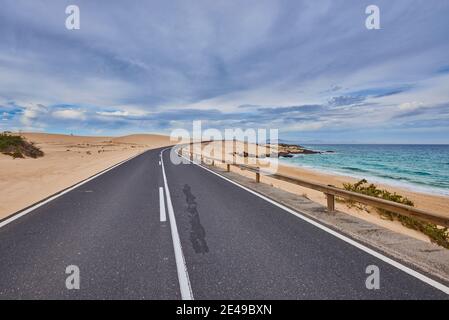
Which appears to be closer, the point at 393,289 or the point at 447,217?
the point at 393,289

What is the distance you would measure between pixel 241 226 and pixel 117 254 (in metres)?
2.90

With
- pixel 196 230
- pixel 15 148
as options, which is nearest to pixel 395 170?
pixel 196 230

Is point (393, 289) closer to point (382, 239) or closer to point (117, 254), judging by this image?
point (382, 239)

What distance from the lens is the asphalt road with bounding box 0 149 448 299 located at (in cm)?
388

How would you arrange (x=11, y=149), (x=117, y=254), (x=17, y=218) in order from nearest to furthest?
(x=117, y=254)
(x=17, y=218)
(x=11, y=149)

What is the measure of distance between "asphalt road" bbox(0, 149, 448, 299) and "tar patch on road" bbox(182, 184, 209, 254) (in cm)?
2

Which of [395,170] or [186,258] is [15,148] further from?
[395,170]

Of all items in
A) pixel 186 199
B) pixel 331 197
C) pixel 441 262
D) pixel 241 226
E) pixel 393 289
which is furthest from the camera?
pixel 186 199

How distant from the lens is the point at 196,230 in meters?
6.69

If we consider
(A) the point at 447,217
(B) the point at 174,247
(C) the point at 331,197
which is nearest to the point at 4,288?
(B) the point at 174,247

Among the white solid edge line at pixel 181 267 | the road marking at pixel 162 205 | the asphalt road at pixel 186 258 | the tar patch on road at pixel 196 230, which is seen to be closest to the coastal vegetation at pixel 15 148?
the road marking at pixel 162 205

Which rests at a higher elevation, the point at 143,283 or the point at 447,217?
the point at 447,217

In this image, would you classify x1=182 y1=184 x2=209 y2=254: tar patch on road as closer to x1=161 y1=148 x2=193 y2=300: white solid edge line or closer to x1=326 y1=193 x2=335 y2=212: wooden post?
x1=161 y1=148 x2=193 y2=300: white solid edge line
